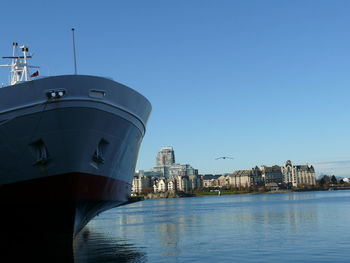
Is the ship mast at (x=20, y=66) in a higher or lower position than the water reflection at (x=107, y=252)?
higher

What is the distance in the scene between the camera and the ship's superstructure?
15070 millimetres

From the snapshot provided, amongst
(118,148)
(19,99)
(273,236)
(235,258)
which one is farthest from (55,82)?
(273,236)

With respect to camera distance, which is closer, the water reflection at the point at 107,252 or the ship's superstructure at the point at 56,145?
the ship's superstructure at the point at 56,145

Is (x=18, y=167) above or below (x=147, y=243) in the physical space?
above

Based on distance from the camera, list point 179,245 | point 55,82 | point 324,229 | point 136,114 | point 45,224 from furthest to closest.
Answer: point 324,229 → point 179,245 → point 136,114 → point 45,224 → point 55,82

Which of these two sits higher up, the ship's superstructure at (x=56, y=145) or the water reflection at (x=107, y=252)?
the ship's superstructure at (x=56, y=145)

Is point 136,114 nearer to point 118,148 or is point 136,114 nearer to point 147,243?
point 118,148

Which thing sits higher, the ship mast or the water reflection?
the ship mast

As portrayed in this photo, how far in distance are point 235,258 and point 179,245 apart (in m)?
4.70

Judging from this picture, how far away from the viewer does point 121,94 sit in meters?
16.6

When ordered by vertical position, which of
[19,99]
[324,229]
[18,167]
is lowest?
[324,229]

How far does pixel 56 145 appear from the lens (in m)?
15.3

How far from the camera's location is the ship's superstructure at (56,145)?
1507 cm

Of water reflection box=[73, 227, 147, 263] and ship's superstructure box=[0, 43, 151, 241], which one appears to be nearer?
ship's superstructure box=[0, 43, 151, 241]
